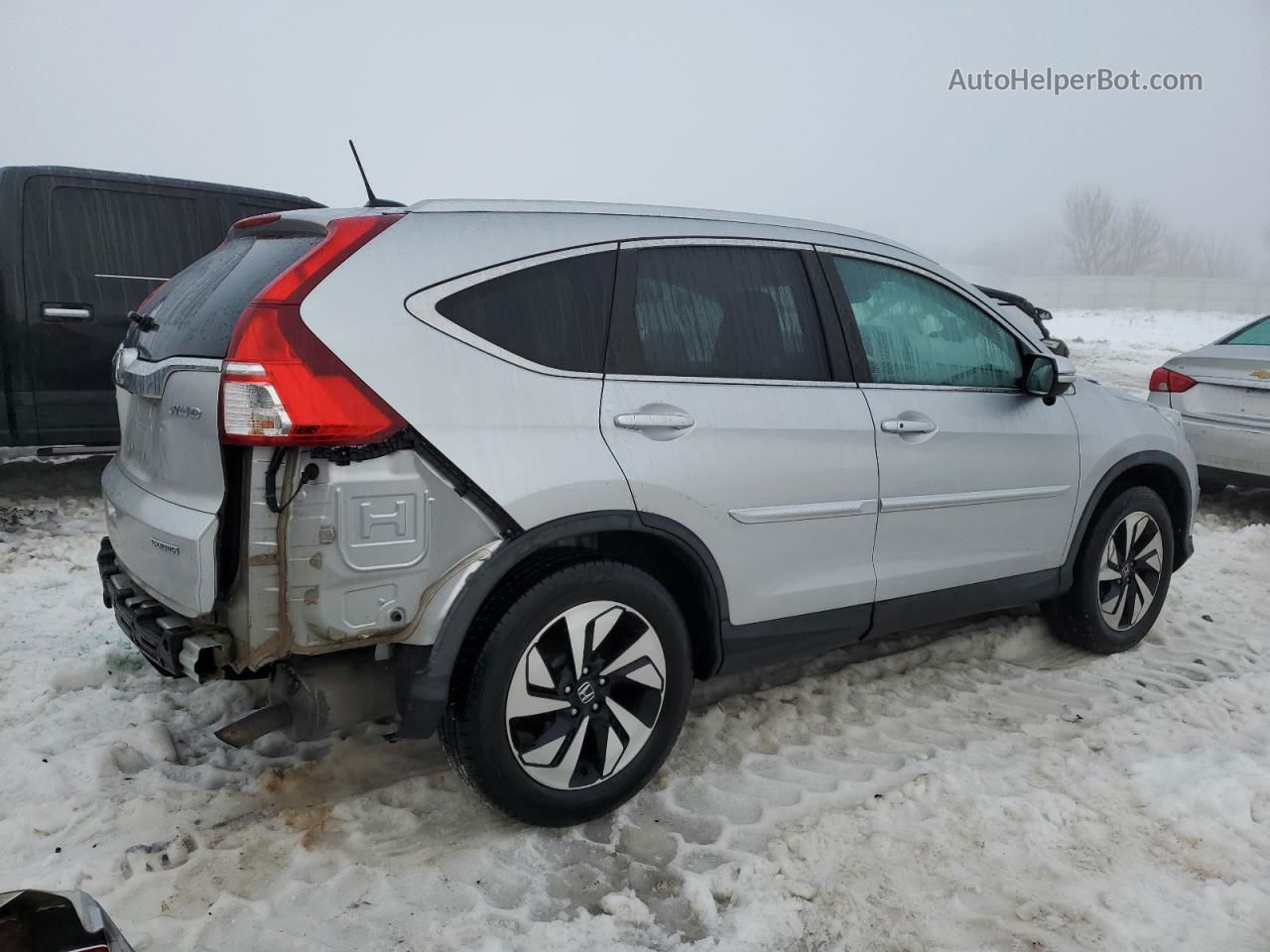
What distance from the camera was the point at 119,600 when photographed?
2.85 metres

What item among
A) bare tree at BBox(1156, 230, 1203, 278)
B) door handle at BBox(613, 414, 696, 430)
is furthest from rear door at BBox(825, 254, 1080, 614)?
bare tree at BBox(1156, 230, 1203, 278)

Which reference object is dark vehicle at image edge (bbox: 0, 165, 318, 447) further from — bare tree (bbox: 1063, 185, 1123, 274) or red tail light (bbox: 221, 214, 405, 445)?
bare tree (bbox: 1063, 185, 1123, 274)

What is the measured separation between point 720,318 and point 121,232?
474cm

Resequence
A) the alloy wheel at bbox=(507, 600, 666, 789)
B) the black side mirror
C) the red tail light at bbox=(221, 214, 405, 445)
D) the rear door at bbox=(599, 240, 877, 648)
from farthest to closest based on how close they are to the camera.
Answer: the black side mirror < the rear door at bbox=(599, 240, 877, 648) < the alloy wheel at bbox=(507, 600, 666, 789) < the red tail light at bbox=(221, 214, 405, 445)

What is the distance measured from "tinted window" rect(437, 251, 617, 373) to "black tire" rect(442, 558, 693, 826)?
0.63m

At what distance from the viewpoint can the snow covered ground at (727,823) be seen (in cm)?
250

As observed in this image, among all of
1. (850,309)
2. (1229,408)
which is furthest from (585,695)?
(1229,408)

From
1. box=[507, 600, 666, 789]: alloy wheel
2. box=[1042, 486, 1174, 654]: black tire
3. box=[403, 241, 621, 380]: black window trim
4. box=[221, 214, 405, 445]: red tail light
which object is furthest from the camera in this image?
box=[1042, 486, 1174, 654]: black tire

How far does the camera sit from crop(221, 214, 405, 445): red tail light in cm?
233

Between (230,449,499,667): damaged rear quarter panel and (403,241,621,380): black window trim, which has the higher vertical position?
(403,241,621,380): black window trim

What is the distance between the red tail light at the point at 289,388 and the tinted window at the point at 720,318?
79 centimetres

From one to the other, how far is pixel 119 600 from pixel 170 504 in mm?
479

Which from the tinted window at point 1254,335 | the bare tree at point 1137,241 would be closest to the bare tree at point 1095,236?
the bare tree at point 1137,241

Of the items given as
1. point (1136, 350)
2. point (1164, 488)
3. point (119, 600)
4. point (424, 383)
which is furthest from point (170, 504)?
point (1136, 350)
